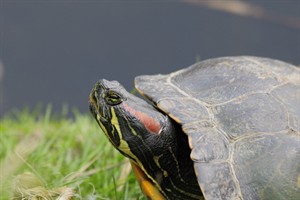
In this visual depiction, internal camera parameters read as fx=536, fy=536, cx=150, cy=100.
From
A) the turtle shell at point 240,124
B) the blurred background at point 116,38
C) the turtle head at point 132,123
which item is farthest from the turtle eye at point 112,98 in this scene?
the blurred background at point 116,38

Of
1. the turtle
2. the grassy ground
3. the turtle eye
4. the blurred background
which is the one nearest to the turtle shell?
the turtle

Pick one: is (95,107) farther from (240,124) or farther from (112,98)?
(240,124)

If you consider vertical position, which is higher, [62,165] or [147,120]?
[147,120]

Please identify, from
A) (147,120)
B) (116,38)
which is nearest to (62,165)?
(147,120)

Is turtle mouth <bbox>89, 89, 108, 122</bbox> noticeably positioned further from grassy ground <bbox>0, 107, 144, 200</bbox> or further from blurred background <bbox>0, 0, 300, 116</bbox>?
blurred background <bbox>0, 0, 300, 116</bbox>

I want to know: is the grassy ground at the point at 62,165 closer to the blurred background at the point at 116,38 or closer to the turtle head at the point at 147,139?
the turtle head at the point at 147,139

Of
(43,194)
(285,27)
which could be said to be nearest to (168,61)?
(285,27)

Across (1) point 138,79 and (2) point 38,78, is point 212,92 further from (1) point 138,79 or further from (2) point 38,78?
(2) point 38,78
